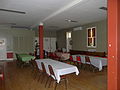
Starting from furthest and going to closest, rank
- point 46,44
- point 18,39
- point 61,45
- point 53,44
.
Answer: point 53,44
point 46,44
point 61,45
point 18,39

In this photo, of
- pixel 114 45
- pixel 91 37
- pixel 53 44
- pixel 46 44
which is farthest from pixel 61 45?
pixel 114 45

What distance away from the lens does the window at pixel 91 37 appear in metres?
7.94

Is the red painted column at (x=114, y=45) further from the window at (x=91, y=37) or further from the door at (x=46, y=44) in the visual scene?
the door at (x=46, y=44)

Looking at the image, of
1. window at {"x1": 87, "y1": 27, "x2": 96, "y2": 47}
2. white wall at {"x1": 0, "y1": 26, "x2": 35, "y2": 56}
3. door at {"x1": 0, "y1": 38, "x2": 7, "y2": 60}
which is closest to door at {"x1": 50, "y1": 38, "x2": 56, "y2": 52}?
white wall at {"x1": 0, "y1": 26, "x2": 35, "y2": 56}

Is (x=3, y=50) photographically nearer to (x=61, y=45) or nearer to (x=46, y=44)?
(x=46, y=44)

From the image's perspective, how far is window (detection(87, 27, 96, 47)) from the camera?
313 inches

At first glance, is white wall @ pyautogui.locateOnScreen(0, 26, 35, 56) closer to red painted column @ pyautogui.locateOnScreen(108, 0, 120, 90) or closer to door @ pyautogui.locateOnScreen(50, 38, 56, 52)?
door @ pyautogui.locateOnScreen(50, 38, 56, 52)

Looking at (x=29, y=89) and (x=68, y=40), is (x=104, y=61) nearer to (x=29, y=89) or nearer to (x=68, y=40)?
(x=29, y=89)

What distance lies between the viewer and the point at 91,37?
819cm

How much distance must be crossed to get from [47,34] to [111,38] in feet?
36.1

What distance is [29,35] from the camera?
10.8 meters

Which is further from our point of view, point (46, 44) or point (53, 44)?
point (53, 44)

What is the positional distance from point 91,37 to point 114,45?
21.0 ft

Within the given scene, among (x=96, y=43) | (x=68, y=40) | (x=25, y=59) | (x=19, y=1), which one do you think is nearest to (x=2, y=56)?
(x=25, y=59)
